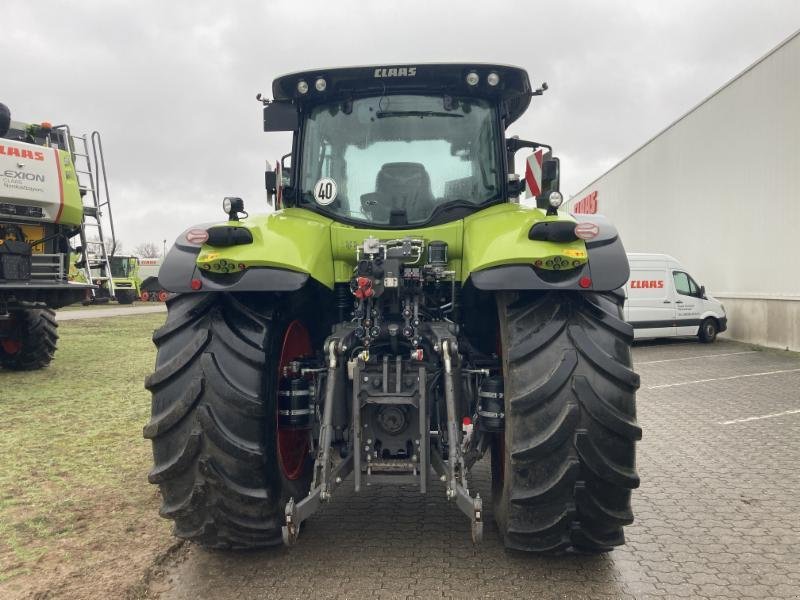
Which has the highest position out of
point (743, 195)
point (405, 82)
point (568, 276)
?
point (743, 195)

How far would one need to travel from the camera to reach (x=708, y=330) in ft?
50.5

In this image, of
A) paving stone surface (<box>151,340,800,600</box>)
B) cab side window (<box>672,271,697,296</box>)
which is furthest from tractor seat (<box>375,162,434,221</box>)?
cab side window (<box>672,271,697,296</box>)

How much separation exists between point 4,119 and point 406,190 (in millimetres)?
7544

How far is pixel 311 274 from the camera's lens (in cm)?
322

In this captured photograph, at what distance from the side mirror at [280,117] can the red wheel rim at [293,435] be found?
135 centimetres

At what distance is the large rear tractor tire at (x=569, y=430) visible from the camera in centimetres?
292

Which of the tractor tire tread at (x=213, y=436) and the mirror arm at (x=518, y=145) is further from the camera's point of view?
the mirror arm at (x=518, y=145)

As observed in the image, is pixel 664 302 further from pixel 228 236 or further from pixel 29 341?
pixel 228 236

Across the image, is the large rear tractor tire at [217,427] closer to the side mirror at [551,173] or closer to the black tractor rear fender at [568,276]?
the black tractor rear fender at [568,276]

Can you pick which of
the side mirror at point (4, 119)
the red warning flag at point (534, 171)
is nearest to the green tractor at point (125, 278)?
the side mirror at point (4, 119)

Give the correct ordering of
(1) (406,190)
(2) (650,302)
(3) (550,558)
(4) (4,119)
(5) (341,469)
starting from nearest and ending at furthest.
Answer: (5) (341,469), (3) (550,558), (1) (406,190), (4) (4,119), (2) (650,302)

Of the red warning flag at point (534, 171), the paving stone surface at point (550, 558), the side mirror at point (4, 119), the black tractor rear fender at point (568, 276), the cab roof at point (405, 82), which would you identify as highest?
the side mirror at point (4, 119)

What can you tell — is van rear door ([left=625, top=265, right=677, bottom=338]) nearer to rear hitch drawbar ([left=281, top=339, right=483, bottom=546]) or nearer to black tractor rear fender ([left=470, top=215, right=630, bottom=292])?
black tractor rear fender ([left=470, top=215, right=630, bottom=292])

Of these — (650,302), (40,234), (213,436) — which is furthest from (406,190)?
(650,302)
